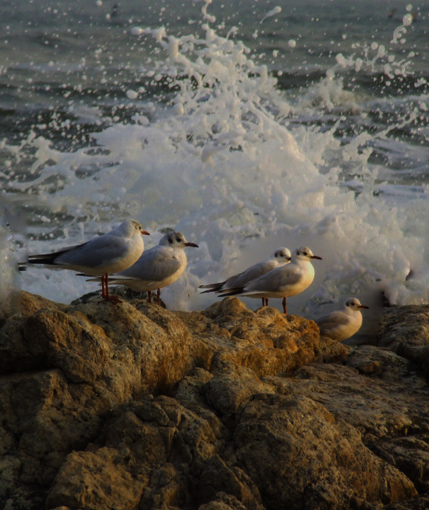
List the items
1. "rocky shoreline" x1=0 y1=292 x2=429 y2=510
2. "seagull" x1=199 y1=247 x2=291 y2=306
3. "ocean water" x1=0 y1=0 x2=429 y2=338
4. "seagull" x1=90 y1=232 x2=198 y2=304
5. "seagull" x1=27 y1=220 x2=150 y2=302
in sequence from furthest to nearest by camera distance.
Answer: "ocean water" x1=0 y1=0 x2=429 y2=338
"seagull" x1=199 y1=247 x2=291 y2=306
"seagull" x1=90 y1=232 x2=198 y2=304
"seagull" x1=27 y1=220 x2=150 y2=302
"rocky shoreline" x1=0 y1=292 x2=429 y2=510

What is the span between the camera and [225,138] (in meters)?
9.02

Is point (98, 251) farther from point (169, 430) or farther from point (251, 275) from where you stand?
point (251, 275)

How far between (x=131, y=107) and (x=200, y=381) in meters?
11.2

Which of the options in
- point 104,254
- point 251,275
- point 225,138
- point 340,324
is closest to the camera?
point 104,254

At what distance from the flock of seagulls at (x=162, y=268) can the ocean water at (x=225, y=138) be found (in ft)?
2.59

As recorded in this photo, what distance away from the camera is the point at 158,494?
2.41 m

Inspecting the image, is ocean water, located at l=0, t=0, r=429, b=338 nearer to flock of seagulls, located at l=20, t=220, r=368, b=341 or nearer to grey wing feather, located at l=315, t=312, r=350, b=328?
flock of seagulls, located at l=20, t=220, r=368, b=341

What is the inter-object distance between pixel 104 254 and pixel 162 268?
1.22m

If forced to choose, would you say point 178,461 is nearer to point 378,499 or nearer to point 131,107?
point 378,499

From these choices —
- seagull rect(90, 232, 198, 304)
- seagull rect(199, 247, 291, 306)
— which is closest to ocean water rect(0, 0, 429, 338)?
seagull rect(199, 247, 291, 306)

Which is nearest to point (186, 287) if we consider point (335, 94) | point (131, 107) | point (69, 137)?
point (69, 137)

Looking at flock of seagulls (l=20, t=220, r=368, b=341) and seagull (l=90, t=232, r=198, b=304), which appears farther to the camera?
seagull (l=90, t=232, r=198, b=304)

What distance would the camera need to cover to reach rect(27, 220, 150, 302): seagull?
4203mm

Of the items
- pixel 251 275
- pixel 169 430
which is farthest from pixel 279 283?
pixel 169 430
